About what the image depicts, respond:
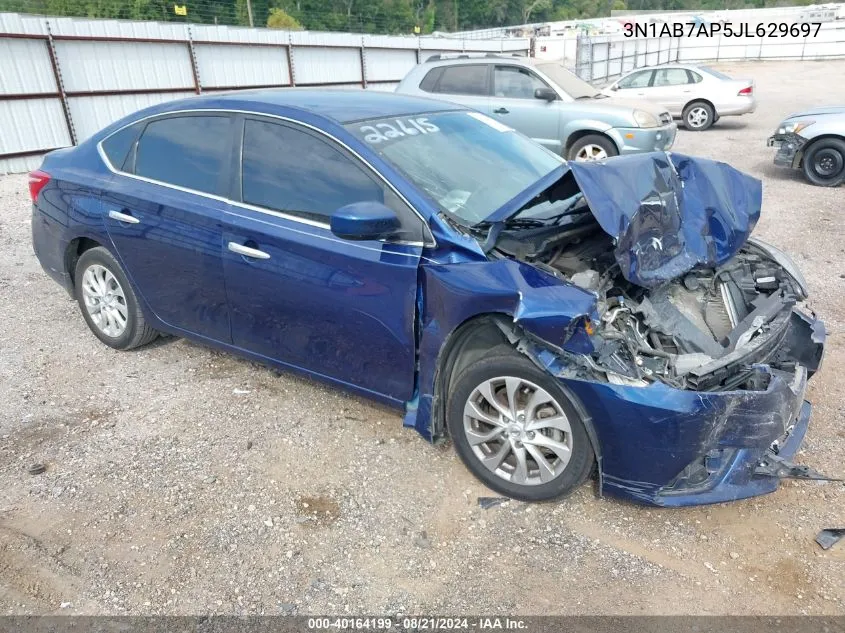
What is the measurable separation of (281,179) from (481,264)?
1.25 m

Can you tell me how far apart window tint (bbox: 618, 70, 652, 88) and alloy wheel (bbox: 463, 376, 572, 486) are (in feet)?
48.1

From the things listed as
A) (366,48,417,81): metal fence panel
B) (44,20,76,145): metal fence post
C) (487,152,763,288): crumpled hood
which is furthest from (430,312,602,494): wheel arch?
(366,48,417,81): metal fence panel

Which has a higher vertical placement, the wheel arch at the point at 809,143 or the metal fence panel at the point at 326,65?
the metal fence panel at the point at 326,65

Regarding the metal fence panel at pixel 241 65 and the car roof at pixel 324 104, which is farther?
the metal fence panel at pixel 241 65

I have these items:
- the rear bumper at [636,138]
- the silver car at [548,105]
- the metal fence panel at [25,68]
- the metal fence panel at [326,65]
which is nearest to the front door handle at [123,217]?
the silver car at [548,105]

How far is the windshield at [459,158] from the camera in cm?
315

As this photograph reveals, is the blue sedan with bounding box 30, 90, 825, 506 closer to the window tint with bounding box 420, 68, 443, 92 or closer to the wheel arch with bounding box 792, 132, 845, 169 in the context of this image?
the wheel arch with bounding box 792, 132, 845, 169

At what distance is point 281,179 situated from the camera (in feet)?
Answer: 11.0

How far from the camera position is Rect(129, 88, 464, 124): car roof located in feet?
11.3

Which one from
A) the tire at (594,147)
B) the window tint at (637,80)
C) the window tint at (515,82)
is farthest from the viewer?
the window tint at (637,80)

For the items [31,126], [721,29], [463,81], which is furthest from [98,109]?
[721,29]

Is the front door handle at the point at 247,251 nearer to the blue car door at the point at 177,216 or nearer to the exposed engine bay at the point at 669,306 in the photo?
the blue car door at the point at 177,216

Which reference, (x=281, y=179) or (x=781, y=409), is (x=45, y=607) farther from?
(x=781, y=409)

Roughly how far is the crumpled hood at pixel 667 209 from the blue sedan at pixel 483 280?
0.01 meters
